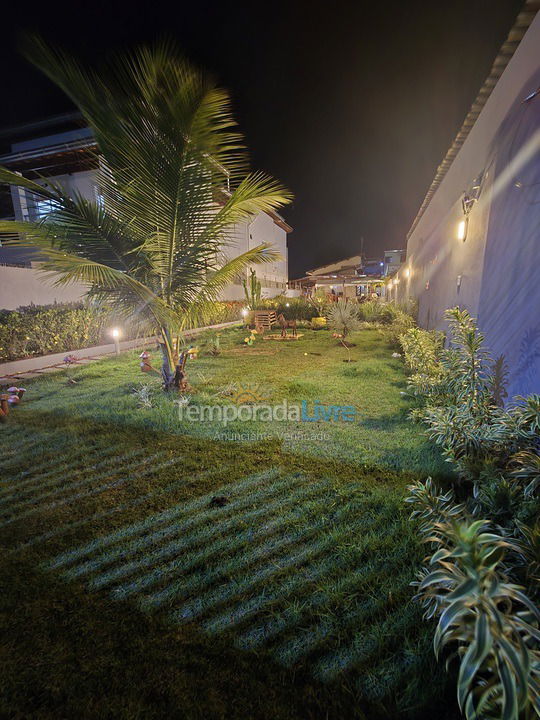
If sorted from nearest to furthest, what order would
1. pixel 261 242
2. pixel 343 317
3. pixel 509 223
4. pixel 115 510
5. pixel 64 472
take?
1. pixel 115 510
2. pixel 64 472
3. pixel 509 223
4. pixel 343 317
5. pixel 261 242

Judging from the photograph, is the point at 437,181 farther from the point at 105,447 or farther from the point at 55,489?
the point at 55,489

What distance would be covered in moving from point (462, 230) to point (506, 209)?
197 centimetres

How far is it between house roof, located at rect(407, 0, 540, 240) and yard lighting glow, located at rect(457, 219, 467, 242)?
1.39m

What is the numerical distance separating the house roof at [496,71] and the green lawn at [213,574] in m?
4.01

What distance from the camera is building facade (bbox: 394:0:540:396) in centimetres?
279

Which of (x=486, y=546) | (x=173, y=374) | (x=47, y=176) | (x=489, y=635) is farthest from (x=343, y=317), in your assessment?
(x=47, y=176)

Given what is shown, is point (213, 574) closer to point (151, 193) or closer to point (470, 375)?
point (470, 375)

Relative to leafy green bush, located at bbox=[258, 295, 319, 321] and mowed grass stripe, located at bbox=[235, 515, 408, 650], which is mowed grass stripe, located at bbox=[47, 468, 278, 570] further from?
leafy green bush, located at bbox=[258, 295, 319, 321]

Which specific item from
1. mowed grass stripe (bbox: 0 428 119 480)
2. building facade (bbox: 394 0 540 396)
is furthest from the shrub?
mowed grass stripe (bbox: 0 428 119 480)

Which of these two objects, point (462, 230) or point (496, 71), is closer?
point (496, 71)

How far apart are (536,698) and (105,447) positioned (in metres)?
3.53

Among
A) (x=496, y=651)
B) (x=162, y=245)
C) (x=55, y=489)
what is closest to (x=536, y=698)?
(x=496, y=651)

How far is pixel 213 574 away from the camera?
71.2 inches

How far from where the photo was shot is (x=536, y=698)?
0.96 meters
